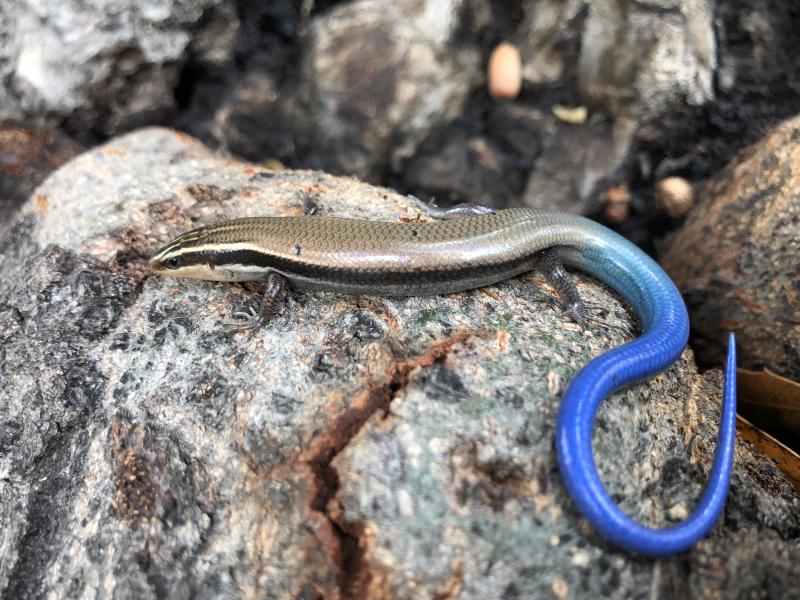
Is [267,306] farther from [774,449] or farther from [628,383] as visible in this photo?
Result: [774,449]

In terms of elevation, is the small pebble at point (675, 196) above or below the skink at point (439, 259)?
below

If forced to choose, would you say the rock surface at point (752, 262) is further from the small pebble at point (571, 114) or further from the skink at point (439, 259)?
the small pebble at point (571, 114)

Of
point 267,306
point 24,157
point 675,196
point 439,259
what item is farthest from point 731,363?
point 24,157

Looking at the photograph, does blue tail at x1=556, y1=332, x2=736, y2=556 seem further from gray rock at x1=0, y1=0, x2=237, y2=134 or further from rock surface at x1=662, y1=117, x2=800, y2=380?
gray rock at x1=0, y1=0, x2=237, y2=134

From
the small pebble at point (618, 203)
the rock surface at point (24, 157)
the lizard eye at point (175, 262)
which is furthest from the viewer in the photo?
the small pebble at point (618, 203)

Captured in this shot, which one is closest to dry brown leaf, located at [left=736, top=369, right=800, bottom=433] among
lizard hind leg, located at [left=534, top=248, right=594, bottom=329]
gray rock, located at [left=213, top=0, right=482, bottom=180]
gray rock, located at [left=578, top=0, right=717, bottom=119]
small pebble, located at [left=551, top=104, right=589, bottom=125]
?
lizard hind leg, located at [left=534, top=248, right=594, bottom=329]

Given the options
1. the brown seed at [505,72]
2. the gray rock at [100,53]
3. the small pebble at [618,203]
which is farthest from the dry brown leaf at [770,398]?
the gray rock at [100,53]

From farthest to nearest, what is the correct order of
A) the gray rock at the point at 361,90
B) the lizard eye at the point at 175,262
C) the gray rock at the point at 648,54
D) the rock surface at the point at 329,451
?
the gray rock at the point at 361,90
the gray rock at the point at 648,54
the lizard eye at the point at 175,262
the rock surface at the point at 329,451

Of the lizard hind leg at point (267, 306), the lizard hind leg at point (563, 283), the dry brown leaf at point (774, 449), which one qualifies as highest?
the lizard hind leg at point (563, 283)
